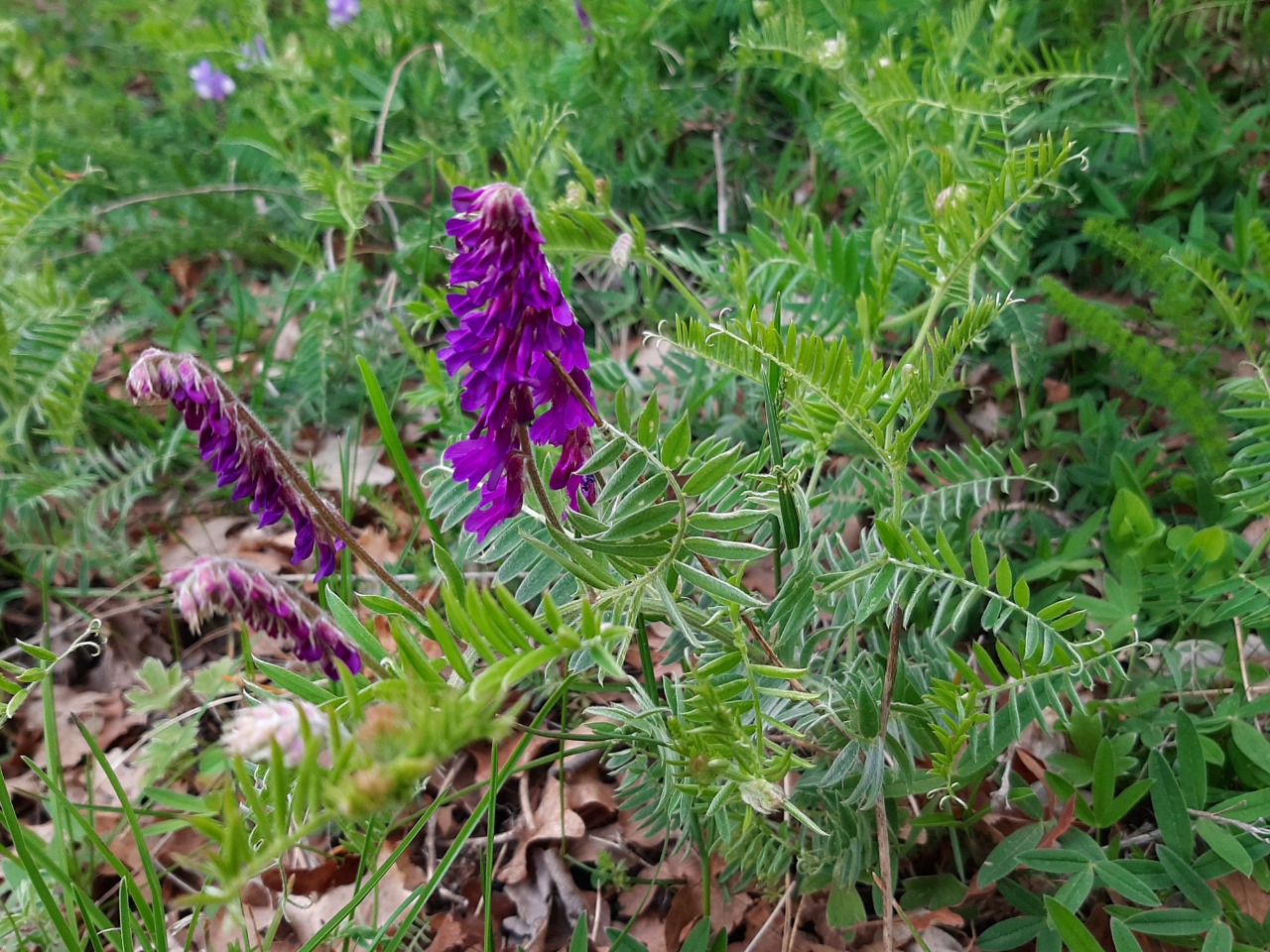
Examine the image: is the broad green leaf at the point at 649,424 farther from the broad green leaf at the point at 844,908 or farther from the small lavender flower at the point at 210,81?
the small lavender flower at the point at 210,81

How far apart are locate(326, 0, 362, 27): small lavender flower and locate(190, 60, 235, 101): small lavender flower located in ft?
1.59

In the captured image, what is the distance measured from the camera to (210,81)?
12.1 feet

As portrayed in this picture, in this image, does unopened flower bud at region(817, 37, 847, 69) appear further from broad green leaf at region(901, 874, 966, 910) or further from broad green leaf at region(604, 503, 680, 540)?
broad green leaf at region(901, 874, 966, 910)

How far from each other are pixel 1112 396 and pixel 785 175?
1.19m

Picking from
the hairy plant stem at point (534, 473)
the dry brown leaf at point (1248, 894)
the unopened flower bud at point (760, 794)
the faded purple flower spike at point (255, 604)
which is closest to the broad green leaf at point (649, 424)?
the hairy plant stem at point (534, 473)

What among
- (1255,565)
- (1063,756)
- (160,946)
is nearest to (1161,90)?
(1255,565)

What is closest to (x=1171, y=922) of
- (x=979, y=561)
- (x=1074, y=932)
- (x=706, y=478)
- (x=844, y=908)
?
(x=1074, y=932)

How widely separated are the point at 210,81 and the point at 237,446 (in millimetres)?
3118

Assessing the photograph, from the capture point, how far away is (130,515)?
8.70ft

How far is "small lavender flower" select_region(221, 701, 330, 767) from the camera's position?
2.42 ft

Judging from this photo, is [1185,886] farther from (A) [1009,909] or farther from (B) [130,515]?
(B) [130,515]

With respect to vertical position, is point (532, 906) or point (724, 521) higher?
point (724, 521)

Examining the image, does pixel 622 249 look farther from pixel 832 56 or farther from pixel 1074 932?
pixel 1074 932

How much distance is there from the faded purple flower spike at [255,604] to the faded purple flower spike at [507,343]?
40cm
